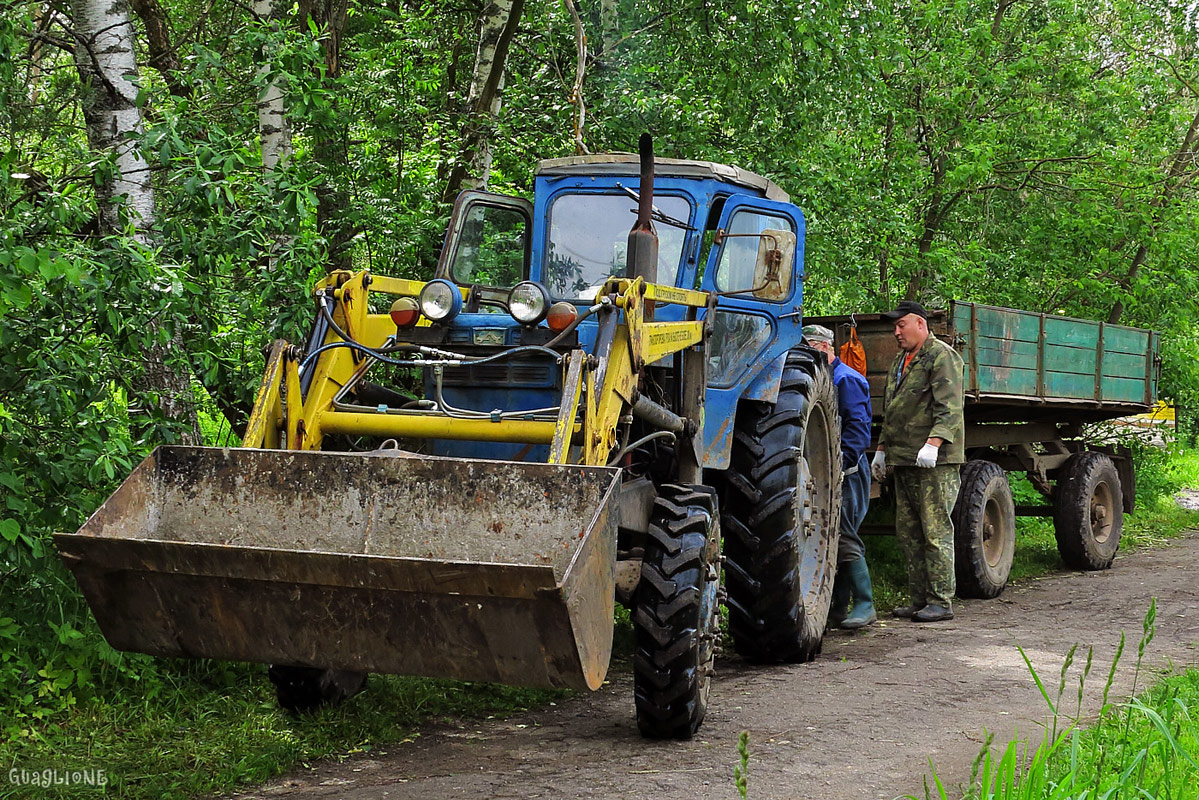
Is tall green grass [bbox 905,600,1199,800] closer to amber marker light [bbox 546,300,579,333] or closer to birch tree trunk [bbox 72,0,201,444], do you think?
amber marker light [bbox 546,300,579,333]

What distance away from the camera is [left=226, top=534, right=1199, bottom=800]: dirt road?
457 centimetres

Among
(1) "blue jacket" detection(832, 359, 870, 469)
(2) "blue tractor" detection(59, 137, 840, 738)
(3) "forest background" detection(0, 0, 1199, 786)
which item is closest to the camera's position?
(2) "blue tractor" detection(59, 137, 840, 738)

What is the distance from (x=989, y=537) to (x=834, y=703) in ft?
14.7

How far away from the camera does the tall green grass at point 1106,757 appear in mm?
3188

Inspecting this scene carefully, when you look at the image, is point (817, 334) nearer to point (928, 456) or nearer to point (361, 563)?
point (928, 456)

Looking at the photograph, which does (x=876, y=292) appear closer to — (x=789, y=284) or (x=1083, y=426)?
(x=1083, y=426)

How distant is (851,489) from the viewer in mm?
8375

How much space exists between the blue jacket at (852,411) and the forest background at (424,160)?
2.39 meters

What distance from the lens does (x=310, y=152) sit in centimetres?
834

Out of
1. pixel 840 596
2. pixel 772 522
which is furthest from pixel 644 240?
pixel 840 596

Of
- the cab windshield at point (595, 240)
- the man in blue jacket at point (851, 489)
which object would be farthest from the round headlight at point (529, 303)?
the man in blue jacket at point (851, 489)

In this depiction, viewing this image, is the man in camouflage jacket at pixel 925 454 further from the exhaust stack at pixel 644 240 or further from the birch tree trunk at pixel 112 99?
the birch tree trunk at pixel 112 99

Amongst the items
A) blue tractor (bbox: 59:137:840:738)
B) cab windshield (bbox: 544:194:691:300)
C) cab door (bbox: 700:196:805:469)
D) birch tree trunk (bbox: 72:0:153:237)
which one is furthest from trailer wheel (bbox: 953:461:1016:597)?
birch tree trunk (bbox: 72:0:153:237)

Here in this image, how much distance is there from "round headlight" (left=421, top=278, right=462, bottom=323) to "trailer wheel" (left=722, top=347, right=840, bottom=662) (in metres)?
1.83
